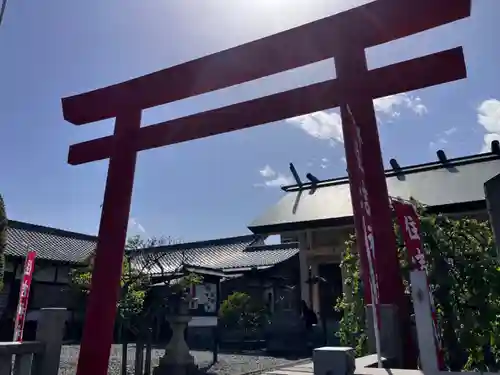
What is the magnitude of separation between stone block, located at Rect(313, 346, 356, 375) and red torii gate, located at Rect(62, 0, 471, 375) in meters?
1.67

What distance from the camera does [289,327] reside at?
15.8m

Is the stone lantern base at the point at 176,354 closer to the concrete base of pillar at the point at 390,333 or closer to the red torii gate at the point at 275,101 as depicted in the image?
the red torii gate at the point at 275,101

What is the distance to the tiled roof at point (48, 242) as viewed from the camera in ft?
67.7

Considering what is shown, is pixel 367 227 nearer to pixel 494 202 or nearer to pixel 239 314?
pixel 494 202

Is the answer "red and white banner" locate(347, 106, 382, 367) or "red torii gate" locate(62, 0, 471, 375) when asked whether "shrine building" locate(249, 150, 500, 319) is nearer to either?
"red torii gate" locate(62, 0, 471, 375)

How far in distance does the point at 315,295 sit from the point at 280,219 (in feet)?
9.27

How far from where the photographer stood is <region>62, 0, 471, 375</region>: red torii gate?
4.42 m

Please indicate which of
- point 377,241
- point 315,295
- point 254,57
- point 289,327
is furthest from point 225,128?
point 289,327

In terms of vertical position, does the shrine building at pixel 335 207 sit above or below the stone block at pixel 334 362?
above

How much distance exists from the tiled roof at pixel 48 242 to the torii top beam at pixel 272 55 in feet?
50.7

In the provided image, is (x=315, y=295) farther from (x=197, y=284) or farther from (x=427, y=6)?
(x=427, y=6)

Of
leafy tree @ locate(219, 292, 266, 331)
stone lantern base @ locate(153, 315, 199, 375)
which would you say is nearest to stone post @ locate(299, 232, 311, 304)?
leafy tree @ locate(219, 292, 266, 331)

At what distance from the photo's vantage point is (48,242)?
23203 millimetres

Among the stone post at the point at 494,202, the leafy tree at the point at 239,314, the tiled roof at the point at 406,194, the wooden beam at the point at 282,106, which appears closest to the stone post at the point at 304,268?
the tiled roof at the point at 406,194
